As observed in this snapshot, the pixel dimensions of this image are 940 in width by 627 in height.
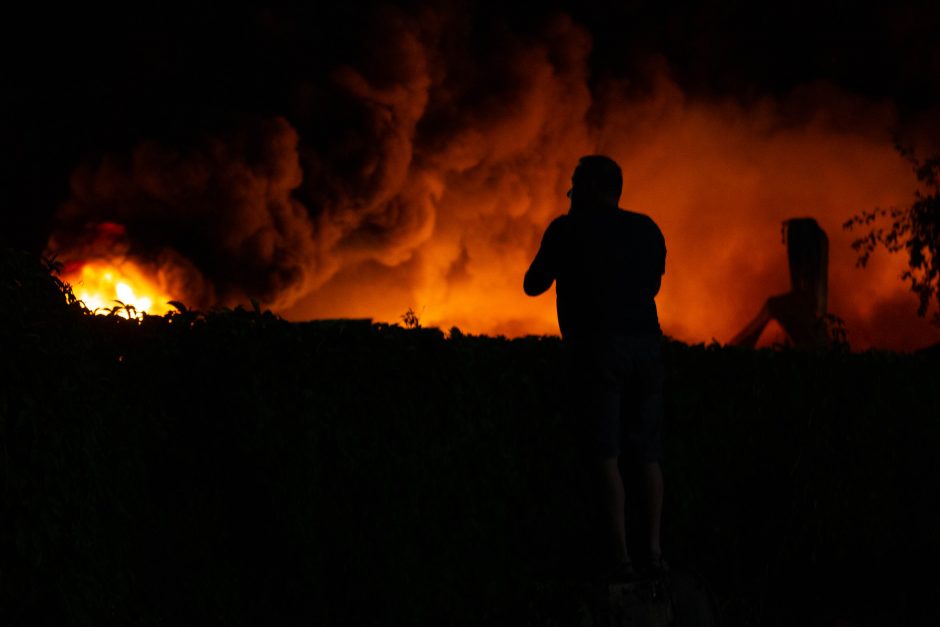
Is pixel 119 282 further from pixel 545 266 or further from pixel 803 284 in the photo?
pixel 545 266

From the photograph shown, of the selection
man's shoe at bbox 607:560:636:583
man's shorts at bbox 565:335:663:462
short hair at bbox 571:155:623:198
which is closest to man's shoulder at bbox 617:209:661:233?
short hair at bbox 571:155:623:198

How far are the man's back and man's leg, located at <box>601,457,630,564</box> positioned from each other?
62cm

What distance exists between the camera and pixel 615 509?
4.11 metres

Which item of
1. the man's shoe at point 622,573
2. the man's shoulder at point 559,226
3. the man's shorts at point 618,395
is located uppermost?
the man's shoulder at point 559,226

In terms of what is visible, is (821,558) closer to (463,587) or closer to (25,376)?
(463,587)

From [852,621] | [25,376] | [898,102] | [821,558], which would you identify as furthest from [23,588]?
[898,102]

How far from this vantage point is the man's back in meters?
4.30

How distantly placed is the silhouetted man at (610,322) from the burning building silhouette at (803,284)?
21.5 meters

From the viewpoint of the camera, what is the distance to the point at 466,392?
4992 mm

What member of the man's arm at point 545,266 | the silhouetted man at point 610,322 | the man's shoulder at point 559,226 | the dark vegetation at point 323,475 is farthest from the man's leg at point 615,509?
the man's shoulder at point 559,226

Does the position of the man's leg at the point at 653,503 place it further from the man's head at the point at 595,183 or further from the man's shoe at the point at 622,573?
the man's head at the point at 595,183

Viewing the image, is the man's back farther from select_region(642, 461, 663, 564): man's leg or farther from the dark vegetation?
the dark vegetation

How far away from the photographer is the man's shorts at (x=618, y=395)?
4.25 meters

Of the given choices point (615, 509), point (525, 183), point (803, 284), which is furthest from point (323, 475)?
point (525, 183)
